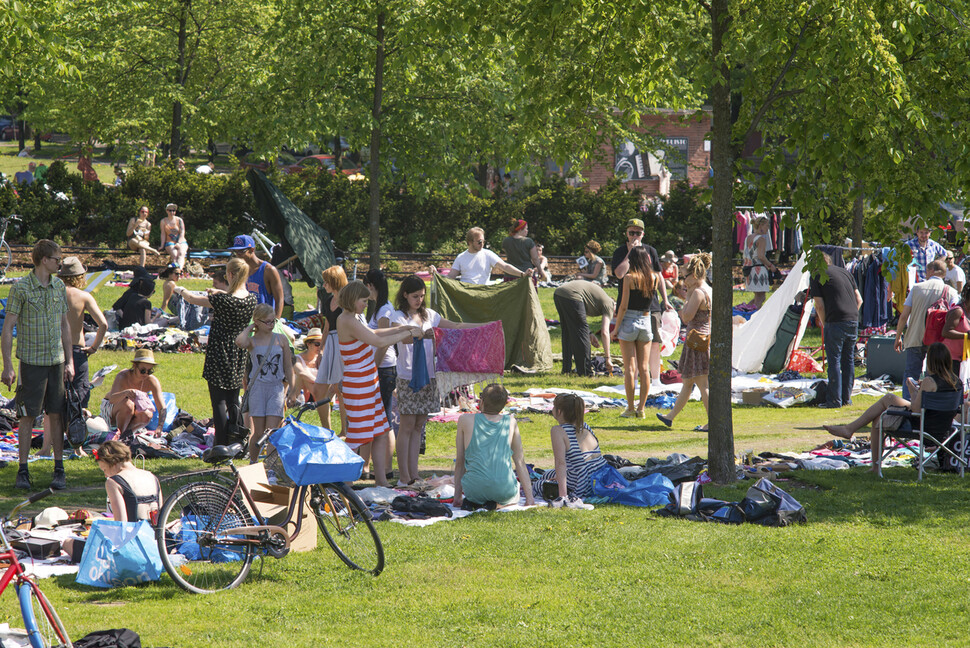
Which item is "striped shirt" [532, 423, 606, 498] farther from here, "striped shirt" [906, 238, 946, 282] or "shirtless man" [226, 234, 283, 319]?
"striped shirt" [906, 238, 946, 282]

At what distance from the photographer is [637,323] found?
12484 mm

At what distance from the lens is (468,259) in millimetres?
15156

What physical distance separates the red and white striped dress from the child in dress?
103 centimetres

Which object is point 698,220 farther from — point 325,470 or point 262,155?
point 325,470

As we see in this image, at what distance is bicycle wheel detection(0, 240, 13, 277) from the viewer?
2238 centimetres

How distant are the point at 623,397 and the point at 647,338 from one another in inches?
67.6

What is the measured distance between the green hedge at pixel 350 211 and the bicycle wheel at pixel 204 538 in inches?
834

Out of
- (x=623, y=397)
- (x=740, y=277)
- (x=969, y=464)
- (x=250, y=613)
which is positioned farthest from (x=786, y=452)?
(x=740, y=277)

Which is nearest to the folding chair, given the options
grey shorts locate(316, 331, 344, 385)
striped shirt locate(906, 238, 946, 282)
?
grey shorts locate(316, 331, 344, 385)

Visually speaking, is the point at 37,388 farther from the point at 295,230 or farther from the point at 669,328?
the point at 669,328

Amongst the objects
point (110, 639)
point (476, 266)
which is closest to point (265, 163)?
point (476, 266)

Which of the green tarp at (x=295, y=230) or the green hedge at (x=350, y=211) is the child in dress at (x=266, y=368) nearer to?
the green tarp at (x=295, y=230)

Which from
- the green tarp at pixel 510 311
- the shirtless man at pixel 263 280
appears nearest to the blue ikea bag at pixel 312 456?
the shirtless man at pixel 263 280

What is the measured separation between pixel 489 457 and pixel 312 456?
7.00 feet
